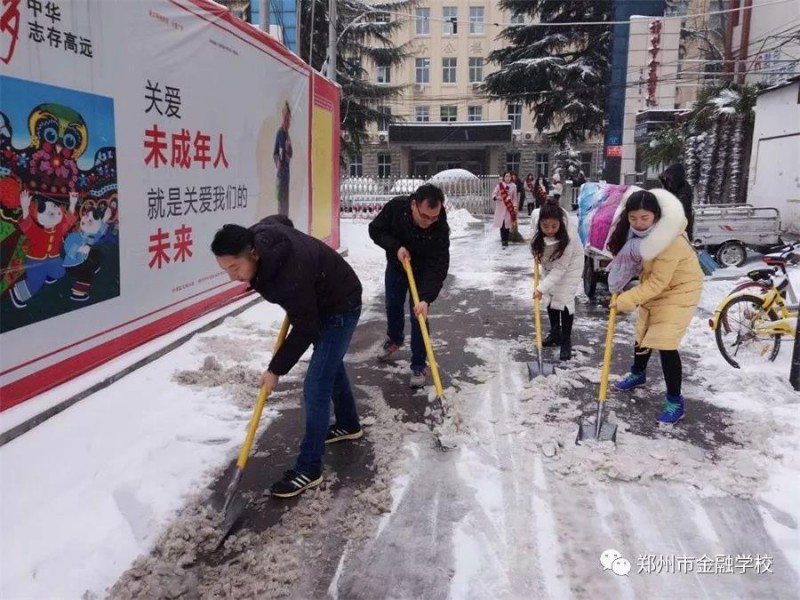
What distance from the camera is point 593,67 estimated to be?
26000 millimetres

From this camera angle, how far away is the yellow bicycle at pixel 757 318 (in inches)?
210

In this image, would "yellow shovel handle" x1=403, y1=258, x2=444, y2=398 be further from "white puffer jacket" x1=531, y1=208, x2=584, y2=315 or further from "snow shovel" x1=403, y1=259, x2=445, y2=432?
"white puffer jacket" x1=531, y1=208, x2=584, y2=315

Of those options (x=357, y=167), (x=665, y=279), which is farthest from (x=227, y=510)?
(x=357, y=167)

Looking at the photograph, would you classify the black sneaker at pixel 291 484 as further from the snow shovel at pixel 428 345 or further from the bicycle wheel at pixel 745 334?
the bicycle wheel at pixel 745 334

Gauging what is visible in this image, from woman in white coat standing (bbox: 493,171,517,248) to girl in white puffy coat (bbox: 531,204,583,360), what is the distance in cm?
833

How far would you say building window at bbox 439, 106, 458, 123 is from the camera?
43.7 metres

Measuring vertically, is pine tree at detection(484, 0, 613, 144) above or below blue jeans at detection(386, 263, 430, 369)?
above

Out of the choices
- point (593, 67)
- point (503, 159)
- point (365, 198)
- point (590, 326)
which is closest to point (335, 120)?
point (590, 326)

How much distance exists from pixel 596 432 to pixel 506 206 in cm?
1081

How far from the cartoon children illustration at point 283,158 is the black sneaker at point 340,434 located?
16.6 feet

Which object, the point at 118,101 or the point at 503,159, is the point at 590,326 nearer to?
the point at 118,101

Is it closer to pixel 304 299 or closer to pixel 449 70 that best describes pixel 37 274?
pixel 304 299

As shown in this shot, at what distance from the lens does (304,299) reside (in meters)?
3.05

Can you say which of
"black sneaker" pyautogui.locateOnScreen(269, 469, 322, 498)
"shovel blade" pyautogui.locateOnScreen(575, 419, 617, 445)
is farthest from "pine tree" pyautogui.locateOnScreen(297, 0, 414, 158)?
"black sneaker" pyautogui.locateOnScreen(269, 469, 322, 498)
